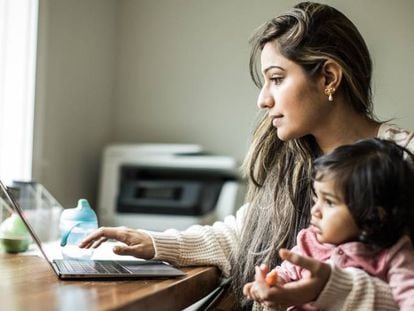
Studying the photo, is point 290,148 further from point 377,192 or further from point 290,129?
point 377,192

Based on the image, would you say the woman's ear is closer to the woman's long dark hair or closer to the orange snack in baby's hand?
the woman's long dark hair

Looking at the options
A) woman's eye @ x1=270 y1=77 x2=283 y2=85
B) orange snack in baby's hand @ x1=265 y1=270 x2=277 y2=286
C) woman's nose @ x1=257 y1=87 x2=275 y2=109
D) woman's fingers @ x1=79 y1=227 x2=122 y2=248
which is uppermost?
woman's eye @ x1=270 y1=77 x2=283 y2=85

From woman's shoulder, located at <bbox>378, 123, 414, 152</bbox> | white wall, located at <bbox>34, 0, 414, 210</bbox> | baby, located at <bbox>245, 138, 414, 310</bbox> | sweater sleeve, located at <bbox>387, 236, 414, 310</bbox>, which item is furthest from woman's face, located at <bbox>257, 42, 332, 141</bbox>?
white wall, located at <bbox>34, 0, 414, 210</bbox>

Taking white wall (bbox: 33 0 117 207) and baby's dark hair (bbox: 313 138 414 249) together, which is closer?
baby's dark hair (bbox: 313 138 414 249)

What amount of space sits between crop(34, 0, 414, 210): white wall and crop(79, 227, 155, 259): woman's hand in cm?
105

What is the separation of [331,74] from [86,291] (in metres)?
0.69

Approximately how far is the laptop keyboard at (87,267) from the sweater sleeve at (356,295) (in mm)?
404

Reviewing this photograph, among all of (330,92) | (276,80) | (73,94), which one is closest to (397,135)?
(330,92)

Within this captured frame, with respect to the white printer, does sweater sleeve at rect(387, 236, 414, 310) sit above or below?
above

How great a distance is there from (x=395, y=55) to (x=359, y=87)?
3.95ft

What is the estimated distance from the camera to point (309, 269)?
90 centimetres

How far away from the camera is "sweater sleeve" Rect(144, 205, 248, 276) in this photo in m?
1.31

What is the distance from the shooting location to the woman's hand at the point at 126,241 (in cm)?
124

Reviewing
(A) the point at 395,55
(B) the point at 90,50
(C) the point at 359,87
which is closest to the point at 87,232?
(C) the point at 359,87
